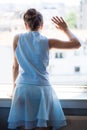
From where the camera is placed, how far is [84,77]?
235 centimetres

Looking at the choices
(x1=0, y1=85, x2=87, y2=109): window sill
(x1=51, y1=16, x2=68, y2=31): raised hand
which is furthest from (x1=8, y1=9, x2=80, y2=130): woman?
(x1=0, y1=85, x2=87, y2=109): window sill

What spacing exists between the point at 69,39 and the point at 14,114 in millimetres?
628

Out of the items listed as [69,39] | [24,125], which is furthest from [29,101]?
[69,39]

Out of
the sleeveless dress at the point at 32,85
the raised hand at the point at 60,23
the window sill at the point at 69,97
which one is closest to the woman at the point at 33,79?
the sleeveless dress at the point at 32,85

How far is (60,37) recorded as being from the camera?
2.27m

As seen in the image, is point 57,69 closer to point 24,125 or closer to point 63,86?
point 63,86

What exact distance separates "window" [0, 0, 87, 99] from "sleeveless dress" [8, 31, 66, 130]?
317mm

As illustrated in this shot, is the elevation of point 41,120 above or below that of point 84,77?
below

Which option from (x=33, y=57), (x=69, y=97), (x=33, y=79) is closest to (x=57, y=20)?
(x=33, y=57)

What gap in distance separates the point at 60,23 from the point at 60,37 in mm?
189

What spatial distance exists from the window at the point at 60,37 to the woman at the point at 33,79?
0.92 feet

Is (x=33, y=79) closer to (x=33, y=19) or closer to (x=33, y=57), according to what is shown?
(x=33, y=57)

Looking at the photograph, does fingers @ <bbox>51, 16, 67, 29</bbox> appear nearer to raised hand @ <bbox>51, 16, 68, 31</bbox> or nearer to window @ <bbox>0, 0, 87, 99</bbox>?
raised hand @ <bbox>51, 16, 68, 31</bbox>

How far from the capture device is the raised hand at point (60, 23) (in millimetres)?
2084
